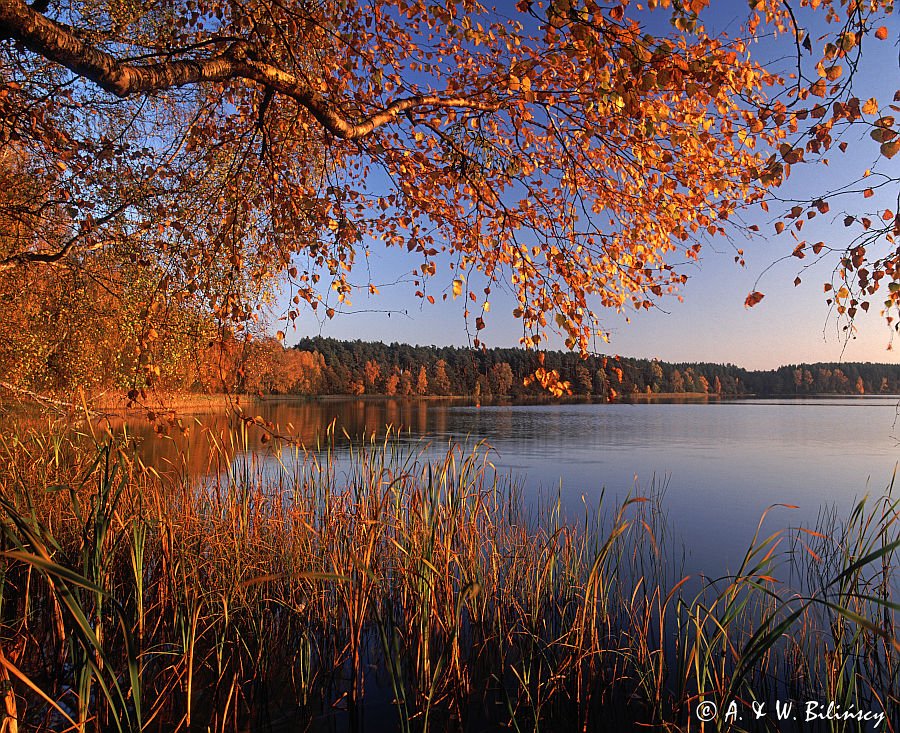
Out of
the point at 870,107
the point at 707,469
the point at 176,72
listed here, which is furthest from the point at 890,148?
the point at 707,469

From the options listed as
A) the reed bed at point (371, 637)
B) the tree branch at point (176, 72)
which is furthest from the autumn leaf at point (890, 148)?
the tree branch at point (176, 72)

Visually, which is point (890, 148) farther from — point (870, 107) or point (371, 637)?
point (371, 637)

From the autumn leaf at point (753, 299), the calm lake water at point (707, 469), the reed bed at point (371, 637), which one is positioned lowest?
the calm lake water at point (707, 469)

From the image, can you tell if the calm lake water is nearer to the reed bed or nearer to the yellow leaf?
the reed bed

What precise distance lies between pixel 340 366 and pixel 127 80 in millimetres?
86326

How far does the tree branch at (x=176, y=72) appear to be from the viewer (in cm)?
378

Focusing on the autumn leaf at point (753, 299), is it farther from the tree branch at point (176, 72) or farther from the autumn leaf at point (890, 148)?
the tree branch at point (176, 72)

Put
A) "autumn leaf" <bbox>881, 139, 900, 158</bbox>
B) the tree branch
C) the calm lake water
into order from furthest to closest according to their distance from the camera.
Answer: the calm lake water
the tree branch
"autumn leaf" <bbox>881, 139, 900, 158</bbox>

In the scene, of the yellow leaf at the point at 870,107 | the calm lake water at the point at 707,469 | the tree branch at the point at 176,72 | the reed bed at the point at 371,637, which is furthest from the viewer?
the calm lake water at the point at 707,469

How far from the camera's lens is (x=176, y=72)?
4.30 m

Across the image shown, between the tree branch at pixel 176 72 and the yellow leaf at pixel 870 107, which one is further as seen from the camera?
the yellow leaf at pixel 870 107

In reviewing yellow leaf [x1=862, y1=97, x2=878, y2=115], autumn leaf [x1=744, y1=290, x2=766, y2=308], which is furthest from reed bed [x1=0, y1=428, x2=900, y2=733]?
yellow leaf [x1=862, y1=97, x2=878, y2=115]

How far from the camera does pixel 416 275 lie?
5.59m

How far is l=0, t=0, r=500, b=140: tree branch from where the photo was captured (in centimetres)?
378
